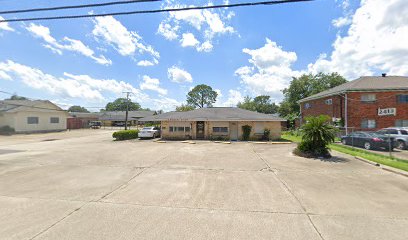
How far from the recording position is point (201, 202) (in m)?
5.61

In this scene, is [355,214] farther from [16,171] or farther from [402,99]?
[402,99]

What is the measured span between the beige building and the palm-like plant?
4285 cm

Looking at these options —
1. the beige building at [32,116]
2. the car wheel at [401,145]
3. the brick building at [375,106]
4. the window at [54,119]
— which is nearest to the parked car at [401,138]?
the car wheel at [401,145]

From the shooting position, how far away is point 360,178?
8.12 metres

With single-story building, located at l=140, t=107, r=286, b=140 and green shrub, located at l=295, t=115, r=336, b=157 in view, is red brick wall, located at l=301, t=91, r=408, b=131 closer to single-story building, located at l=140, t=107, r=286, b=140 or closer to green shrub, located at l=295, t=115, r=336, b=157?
single-story building, located at l=140, t=107, r=286, b=140

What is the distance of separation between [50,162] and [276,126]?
812 inches

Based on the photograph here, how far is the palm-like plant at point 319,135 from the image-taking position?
41.3 ft

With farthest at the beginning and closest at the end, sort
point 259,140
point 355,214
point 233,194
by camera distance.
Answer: point 259,140 → point 233,194 → point 355,214

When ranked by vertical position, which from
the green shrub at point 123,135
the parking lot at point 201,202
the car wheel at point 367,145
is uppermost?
the green shrub at point 123,135

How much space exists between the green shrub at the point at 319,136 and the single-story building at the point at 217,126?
369 inches

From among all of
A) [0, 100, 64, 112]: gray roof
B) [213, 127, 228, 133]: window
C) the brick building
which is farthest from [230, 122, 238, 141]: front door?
[0, 100, 64, 112]: gray roof

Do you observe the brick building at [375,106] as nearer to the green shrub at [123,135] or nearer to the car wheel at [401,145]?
the car wheel at [401,145]

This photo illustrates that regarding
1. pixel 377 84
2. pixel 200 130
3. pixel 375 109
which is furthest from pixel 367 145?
pixel 200 130

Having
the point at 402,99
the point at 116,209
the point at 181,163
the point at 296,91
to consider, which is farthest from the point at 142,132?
the point at 296,91
